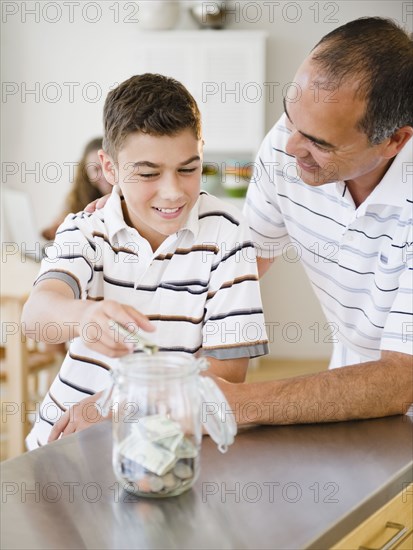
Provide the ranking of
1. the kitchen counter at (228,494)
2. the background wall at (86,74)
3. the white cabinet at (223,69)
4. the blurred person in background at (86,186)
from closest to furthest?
the kitchen counter at (228,494), the blurred person in background at (86,186), the white cabinet at (223,69), the background wall at (86,74)

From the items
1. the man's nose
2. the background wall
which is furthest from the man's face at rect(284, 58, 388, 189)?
the background wall

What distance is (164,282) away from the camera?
139 centimetres

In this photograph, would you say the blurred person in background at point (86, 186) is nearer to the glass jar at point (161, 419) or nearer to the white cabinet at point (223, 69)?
the white cabinet at point (223, 69)

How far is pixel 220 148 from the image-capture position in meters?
4.76

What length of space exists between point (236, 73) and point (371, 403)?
12.2 ft

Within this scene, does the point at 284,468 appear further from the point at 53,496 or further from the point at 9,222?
the point at 9,222

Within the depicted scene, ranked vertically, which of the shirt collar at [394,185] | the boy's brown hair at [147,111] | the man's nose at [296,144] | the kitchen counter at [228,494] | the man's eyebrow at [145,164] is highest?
the boy's brown hair at [147,111]

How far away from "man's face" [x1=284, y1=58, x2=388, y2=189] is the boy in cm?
17

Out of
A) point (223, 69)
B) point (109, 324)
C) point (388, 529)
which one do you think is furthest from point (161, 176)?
point (223, 69)

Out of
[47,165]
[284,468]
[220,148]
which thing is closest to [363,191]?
[284,468]

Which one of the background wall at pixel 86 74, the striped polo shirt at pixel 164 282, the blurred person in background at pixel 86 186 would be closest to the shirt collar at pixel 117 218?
the striped polo shirt at pixel 164 282

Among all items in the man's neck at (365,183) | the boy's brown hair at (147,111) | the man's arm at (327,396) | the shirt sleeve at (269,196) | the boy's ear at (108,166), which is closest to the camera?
the man's arm at (327,396)

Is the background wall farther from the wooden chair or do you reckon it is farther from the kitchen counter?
the kitchen counter

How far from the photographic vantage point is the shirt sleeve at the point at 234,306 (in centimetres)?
133
